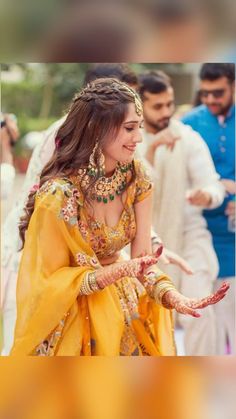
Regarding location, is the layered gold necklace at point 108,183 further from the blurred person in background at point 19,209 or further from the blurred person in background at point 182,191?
the blurred person in background at point 182,191

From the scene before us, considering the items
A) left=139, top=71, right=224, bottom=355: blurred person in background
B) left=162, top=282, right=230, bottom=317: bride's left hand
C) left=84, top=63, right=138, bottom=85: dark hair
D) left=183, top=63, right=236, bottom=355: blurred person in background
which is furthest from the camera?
left=183, top=63, right=236, bottom=355: blurred person in background

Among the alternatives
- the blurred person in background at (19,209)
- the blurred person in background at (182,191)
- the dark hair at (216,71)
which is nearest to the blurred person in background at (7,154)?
the blurred person in background at (19,209)

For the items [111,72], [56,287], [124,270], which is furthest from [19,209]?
[124,270]

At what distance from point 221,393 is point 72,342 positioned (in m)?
0.41

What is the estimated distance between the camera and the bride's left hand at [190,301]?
7.59 ft

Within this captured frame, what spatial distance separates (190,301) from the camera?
240 centimetres

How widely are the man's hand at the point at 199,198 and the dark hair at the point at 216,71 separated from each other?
1.61 ft

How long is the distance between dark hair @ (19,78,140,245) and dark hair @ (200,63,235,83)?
1350 mm

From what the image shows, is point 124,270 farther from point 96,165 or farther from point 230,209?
point 230,209

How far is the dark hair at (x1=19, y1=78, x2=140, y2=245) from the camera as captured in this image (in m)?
2.49

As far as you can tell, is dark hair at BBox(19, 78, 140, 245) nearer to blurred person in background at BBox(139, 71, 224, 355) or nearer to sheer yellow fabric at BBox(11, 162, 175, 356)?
sheer yellow fabric at BBox(11, 162, 175, 356)

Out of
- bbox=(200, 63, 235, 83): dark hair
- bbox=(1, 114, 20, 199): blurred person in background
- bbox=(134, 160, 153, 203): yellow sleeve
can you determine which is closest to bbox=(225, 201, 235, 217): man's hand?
bbox=(200, 63, 235, 83): dark hair

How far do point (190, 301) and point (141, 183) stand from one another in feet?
1.24

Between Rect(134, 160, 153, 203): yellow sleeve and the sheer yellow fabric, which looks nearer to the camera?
the sheer yellow fabric
